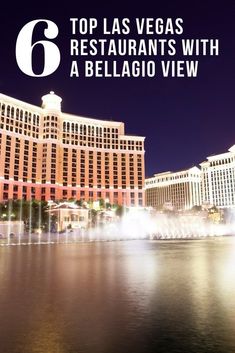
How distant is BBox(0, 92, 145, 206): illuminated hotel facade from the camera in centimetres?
13788

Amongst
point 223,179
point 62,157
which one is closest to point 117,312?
point 62,157

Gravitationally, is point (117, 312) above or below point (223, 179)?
below

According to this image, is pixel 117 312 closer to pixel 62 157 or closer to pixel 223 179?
pixel 62 157

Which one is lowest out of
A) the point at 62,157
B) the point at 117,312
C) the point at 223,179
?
the point at 117,312

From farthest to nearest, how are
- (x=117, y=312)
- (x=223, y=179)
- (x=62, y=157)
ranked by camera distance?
(x=223, y=179) < (x=62, y=157) < (x=117, y=312)

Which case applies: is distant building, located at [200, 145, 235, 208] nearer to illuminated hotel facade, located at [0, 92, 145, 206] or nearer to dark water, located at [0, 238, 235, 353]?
illuminated hotel facade, located at [0, 92, 145, 206]

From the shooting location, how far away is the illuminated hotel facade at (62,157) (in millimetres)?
137875

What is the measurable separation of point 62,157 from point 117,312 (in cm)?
14833

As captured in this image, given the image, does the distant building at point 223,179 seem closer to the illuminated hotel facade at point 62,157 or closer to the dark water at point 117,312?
the illuminated hotel facade at point 62,157

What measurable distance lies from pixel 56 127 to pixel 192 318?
14585cm

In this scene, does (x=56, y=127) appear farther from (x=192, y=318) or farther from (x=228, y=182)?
(x=192, y=318)

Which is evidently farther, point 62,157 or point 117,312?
point 62,157

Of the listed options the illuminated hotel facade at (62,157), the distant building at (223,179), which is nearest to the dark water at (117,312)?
the illuminated hotel facade at (62,157)

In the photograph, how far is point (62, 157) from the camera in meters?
156
